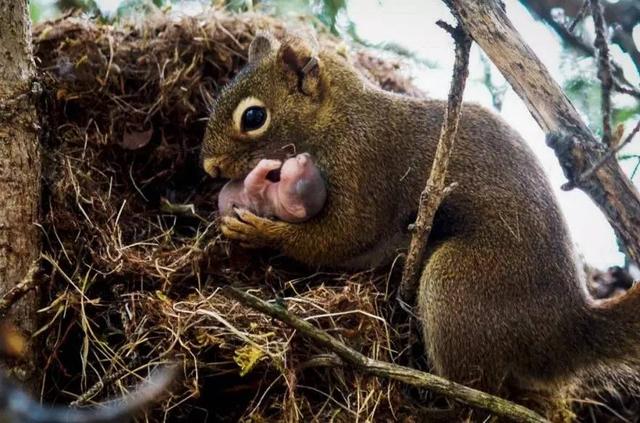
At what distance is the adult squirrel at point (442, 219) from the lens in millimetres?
2980

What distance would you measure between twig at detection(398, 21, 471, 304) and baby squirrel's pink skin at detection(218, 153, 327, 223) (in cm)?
54

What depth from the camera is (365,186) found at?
3.51 metres

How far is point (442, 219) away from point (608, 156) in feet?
4.54

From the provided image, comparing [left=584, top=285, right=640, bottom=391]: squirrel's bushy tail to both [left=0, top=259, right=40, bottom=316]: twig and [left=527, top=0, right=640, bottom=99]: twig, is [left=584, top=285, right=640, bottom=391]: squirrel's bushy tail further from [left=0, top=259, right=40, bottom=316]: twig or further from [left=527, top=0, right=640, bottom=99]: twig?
[left=0, top=259, right=40, bottom=316]: twig

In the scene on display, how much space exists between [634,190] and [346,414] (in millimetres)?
1268

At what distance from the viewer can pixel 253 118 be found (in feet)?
11.8

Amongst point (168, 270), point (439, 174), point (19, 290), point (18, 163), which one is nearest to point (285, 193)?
point (168, 270)

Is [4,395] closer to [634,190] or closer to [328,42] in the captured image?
[634,190]

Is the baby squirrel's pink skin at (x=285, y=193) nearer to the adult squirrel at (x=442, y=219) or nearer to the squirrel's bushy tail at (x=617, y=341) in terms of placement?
the adult squirrel at (x=442, y=219)

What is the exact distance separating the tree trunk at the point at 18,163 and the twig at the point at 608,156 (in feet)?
6.12

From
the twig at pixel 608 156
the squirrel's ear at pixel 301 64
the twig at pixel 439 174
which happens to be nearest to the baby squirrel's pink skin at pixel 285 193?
the squirrel's ear at pixel 301 64

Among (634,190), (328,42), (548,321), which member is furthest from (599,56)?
(328,42)

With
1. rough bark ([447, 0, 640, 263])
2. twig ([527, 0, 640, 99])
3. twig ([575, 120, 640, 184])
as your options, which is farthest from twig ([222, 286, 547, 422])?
twig ([527, 0, 640, 99])

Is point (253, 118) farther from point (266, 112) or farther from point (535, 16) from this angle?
point (535, 16)
